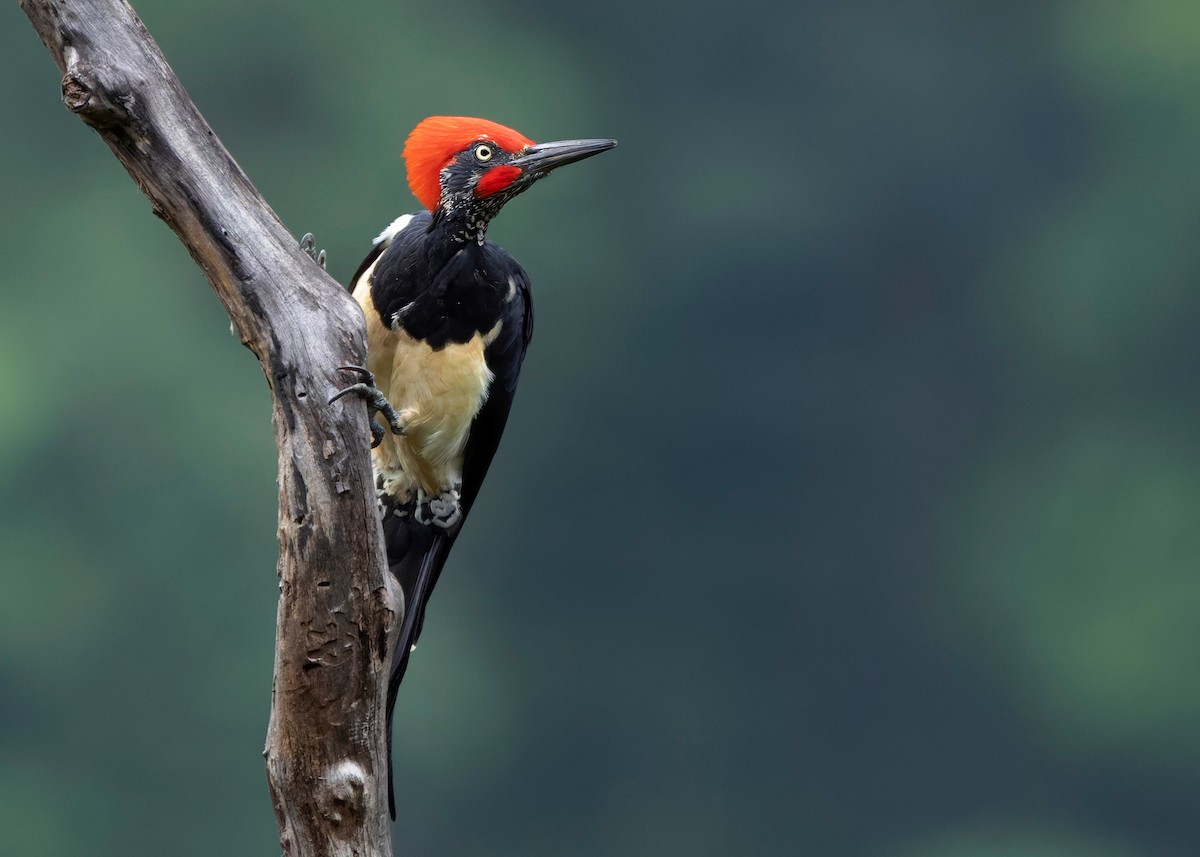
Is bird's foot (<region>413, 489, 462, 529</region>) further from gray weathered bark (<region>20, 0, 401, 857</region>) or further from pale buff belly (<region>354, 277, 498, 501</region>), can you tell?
gray weathered bark (<region>20, 0, 401, 857</region>)

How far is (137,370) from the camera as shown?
8727mm

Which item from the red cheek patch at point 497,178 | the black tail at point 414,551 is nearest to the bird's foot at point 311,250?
the red cheek patch at point 497,178

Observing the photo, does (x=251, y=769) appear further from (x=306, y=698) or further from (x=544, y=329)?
(x=306, y=698)

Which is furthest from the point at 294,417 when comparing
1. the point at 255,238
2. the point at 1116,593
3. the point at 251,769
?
the point at 1116,593

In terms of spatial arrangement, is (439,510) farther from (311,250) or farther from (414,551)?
(311,250)

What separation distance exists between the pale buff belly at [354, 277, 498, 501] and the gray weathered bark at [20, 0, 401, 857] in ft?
1.55

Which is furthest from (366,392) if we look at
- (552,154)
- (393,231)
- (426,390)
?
(393,231)

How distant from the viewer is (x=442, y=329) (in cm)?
262

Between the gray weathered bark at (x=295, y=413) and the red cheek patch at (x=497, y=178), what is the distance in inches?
18.4

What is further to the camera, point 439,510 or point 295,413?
point 439,510

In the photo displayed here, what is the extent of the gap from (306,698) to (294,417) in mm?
417

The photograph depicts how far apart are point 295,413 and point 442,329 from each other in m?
0.58

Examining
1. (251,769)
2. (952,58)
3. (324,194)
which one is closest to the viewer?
(251,769)

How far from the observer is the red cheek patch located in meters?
2.51
